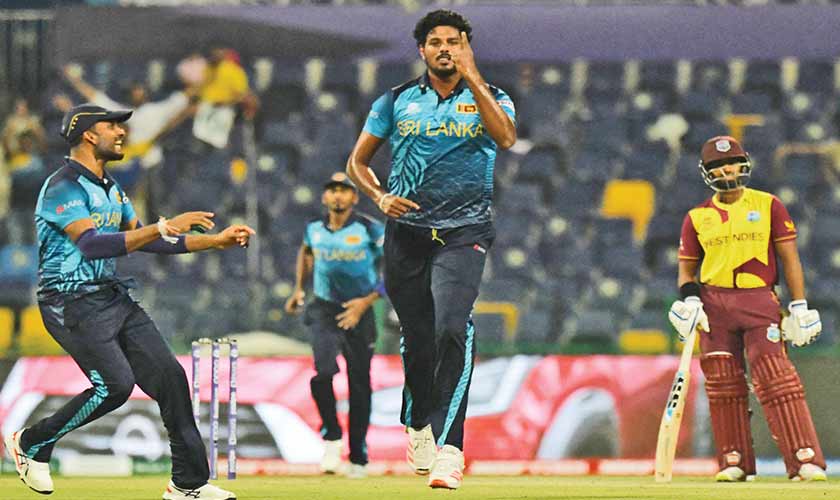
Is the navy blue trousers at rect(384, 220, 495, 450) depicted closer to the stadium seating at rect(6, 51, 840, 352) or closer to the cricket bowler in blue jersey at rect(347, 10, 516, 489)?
the cricket bowler in blue jersey at rect(347, 10, 516, 489)

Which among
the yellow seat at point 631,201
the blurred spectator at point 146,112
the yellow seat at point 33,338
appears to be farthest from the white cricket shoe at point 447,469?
the blurred spectator at point 146,112

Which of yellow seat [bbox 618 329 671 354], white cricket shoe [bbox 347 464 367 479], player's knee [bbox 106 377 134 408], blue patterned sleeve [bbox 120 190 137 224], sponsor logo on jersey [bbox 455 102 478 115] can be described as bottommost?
white cricket shoe [bbox 347 464 367 479]

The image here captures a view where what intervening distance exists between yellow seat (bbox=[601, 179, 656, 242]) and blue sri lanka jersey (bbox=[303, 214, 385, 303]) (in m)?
5.89

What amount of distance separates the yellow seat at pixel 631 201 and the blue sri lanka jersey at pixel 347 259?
19.3ft

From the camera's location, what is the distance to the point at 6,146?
16.8 m

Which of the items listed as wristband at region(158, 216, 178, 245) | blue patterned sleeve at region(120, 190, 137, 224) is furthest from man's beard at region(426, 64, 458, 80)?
blue patterned sleeve at region(120, 190, 137, 224)

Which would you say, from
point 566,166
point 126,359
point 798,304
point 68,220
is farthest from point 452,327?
point 566,166

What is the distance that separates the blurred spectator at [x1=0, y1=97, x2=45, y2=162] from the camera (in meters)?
16.7

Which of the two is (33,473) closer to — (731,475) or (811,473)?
(731,475)

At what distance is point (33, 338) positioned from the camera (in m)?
12.8

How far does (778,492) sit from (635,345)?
546 centimetres

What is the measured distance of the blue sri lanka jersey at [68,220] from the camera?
22.9ft

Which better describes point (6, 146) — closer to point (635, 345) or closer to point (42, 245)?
point (635, 345)

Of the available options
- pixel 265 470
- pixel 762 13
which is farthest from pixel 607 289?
pixel 265 470
